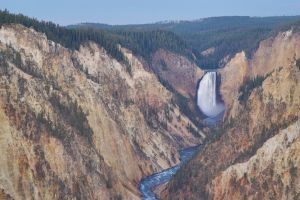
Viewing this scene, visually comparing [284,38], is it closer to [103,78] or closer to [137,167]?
[103,78]

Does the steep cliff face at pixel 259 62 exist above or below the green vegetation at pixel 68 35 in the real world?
below

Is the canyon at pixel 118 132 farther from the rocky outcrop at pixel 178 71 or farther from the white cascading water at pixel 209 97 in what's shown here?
the rocky outcrop at pixel 178 71

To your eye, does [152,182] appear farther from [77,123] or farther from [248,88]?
[248,88]

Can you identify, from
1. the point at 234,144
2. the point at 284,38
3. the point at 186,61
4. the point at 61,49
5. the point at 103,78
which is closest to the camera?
the point at 234,144

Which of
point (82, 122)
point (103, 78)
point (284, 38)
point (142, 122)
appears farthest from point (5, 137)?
point (284, 38)

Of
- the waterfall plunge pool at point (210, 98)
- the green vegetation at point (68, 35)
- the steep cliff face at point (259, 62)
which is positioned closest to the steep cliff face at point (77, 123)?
the green vegetation at point (68, 35)
